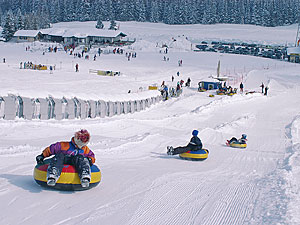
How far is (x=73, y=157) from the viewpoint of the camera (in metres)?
6.09

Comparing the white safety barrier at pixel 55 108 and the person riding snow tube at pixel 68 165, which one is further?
the white safety barrier at pixel 55 108

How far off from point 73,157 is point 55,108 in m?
10.1

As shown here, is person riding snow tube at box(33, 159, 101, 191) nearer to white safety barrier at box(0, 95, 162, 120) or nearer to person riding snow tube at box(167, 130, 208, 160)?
person riding snow tube at box(167, 130, 208, 160)

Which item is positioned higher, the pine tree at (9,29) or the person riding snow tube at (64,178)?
the pine tree at (9,29)

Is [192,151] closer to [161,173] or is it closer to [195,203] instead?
[161,173]

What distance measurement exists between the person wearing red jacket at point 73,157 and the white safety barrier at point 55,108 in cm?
862

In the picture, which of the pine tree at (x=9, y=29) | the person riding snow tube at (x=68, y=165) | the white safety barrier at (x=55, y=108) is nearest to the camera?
the person riding snow tube at (x=68, y=165)

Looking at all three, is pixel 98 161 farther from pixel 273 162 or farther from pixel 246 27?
pixel 246 27

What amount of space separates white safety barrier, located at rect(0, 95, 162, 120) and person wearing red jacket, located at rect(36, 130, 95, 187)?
862cm

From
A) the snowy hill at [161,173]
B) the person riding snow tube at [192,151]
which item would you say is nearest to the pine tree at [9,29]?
the snowy hill at [161,173]

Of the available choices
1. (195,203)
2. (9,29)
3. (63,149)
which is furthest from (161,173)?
(9,29)

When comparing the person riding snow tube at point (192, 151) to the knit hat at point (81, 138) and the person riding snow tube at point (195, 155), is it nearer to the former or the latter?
the person riding snow tube at point (195, 155)

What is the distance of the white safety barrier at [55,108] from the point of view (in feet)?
45.9

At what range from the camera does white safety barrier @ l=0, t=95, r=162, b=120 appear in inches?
551
